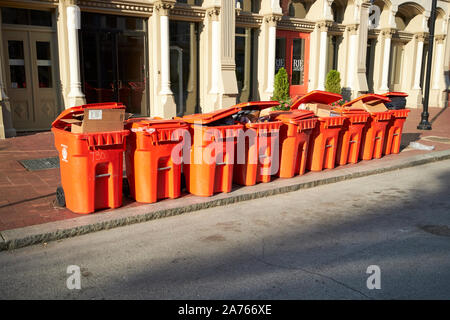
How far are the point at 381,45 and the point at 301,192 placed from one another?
18.0 meters

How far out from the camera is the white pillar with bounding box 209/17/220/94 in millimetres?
15391

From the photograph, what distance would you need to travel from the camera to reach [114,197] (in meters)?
5.96

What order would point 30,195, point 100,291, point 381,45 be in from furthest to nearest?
point 381,45 → point 30,195 → point 100,291

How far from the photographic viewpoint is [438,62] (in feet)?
85.1

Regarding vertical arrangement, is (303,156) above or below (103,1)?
below

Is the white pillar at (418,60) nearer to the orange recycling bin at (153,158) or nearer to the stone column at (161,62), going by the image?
the stone column at (161,62)

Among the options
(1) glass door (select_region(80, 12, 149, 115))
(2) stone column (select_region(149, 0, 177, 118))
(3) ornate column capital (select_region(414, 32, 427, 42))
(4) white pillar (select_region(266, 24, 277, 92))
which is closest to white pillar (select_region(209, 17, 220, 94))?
(2) stone column (select_region(149, 0, 177, 118))

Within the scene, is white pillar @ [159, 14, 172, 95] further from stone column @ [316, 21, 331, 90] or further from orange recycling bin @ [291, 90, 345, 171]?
stone column @ [316, 21, 331, 90]

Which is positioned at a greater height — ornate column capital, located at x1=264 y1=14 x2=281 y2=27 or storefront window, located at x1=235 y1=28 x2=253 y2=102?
ornate column capital, located at x1=264 y1=14 x2=281 y2=27

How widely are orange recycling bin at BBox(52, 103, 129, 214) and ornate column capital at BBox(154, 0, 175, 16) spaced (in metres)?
9.02

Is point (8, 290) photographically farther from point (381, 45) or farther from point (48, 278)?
point (381, 45)

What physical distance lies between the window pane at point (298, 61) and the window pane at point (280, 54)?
0.60 m

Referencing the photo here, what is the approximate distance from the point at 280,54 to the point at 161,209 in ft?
45.4
